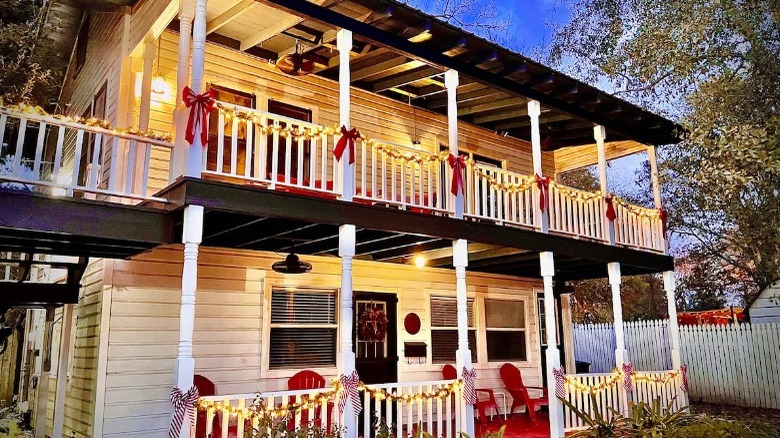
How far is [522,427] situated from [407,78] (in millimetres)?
6146

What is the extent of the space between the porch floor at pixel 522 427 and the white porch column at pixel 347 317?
117 inches

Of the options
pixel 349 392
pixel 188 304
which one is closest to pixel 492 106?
pixel 349 392

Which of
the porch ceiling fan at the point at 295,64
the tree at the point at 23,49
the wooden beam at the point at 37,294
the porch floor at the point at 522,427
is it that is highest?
the tree at the point at 23,49

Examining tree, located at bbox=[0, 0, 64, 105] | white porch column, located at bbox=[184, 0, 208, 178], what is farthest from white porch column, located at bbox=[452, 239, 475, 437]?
tree, located at bbox=[0, 0, 64, 105]

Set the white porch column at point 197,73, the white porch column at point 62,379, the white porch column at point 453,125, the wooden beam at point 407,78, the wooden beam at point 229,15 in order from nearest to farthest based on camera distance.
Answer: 1. the white porch column at point 197,73
2. the wooden beam at point 229,15
3. the white porch column at point 62,379
4. the white porch column at point 453,125
5. the wooden beam at point 407,78

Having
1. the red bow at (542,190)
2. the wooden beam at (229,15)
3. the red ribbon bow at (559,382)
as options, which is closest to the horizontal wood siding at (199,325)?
the red ribbon bow at (559,382)

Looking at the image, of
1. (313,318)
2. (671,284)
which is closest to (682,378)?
(671,284)

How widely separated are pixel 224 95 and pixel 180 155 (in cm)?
287

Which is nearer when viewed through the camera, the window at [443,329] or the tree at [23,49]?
the tree at [23,49]

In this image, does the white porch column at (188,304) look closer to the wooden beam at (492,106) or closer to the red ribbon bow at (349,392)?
the red ribbon bow at (349,392)

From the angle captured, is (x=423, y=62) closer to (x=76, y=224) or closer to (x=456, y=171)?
(x=456, y=171)

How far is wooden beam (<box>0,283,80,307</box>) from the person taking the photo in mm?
7609

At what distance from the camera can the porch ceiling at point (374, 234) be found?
251 inches

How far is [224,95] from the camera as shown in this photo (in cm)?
894
